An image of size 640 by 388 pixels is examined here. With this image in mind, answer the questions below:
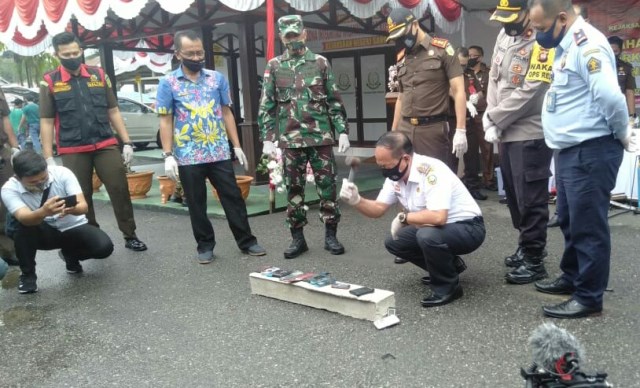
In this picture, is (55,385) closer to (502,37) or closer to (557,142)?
(557,142)

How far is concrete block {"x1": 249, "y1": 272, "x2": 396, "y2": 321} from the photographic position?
331 centimetres

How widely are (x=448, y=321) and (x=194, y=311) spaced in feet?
5.32

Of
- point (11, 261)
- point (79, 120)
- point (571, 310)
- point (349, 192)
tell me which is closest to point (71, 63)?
point (79, 120)

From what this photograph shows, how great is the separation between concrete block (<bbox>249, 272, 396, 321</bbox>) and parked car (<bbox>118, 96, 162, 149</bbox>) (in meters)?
13.7

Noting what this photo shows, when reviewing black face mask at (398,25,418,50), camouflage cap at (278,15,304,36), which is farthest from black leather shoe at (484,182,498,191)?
camouflage cap at (278,15,304,36)

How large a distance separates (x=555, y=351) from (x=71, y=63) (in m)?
4.49

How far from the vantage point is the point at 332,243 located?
4.90m

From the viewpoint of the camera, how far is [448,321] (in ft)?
10.8

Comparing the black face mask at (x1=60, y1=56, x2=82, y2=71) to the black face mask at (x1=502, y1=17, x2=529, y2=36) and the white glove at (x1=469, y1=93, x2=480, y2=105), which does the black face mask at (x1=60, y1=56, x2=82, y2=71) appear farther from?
the white glove at (x1=469, y1=93, x2=480, y2=105)

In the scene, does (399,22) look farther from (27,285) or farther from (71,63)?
(27,285)

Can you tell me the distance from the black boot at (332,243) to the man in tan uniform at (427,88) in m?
1.00

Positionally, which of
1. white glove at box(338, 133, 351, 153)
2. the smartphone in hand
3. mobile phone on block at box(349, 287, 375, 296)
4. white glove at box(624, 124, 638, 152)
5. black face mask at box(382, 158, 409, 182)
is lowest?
mobile phone on block at box(349, 287, 375, 296)

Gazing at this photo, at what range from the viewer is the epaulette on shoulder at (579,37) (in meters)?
2.95

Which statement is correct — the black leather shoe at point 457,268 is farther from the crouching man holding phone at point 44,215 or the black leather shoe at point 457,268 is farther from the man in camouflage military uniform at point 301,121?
the crouching man holding phone at point 44,215
